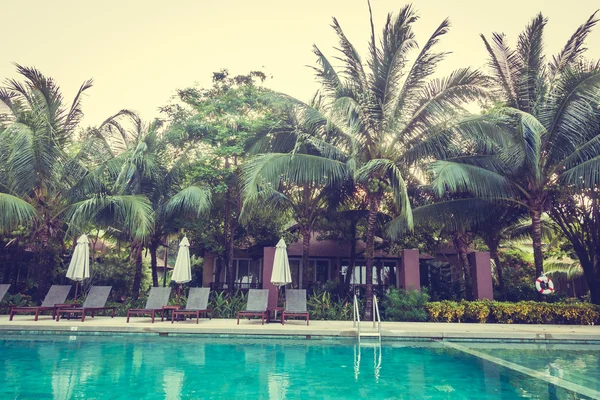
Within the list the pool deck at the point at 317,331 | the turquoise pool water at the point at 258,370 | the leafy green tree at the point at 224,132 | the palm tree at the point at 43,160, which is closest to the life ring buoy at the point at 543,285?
the pool deck at the point at 317,331

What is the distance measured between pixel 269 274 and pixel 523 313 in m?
7.29

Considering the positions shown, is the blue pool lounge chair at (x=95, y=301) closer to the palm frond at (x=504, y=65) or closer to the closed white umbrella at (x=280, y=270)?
the closed white umbrella at (x=280, y=270)

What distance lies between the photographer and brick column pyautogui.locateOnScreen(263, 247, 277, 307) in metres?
12.3

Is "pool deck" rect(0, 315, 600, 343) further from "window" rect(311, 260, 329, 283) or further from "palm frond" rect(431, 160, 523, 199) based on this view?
"window" rect(311, 260, 329, 283)

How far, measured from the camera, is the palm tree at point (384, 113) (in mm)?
11281

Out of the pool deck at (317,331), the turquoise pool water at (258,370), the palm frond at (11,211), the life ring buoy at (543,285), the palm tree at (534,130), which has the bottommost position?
the turquoise pool water at (258,370)

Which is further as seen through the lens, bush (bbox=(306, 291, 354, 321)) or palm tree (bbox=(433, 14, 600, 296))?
bush (bbox=(306, 291, 354, 321))

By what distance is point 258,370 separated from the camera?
248 inches

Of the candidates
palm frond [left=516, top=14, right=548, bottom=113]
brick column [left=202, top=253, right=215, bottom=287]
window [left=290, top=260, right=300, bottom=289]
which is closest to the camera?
palm frond [left=516, top=14, right=548, bottom=113]

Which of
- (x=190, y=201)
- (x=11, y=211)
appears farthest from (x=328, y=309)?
(x=11, y=211)

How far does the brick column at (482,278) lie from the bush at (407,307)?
187 cm

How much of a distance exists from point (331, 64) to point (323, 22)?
48.6 inches

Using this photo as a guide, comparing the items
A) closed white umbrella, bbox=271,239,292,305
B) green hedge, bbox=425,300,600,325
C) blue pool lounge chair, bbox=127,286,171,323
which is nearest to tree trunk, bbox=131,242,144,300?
blue pool lounge chair, bbox=127,286,171,323

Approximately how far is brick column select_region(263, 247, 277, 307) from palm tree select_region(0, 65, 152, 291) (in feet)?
12.6
